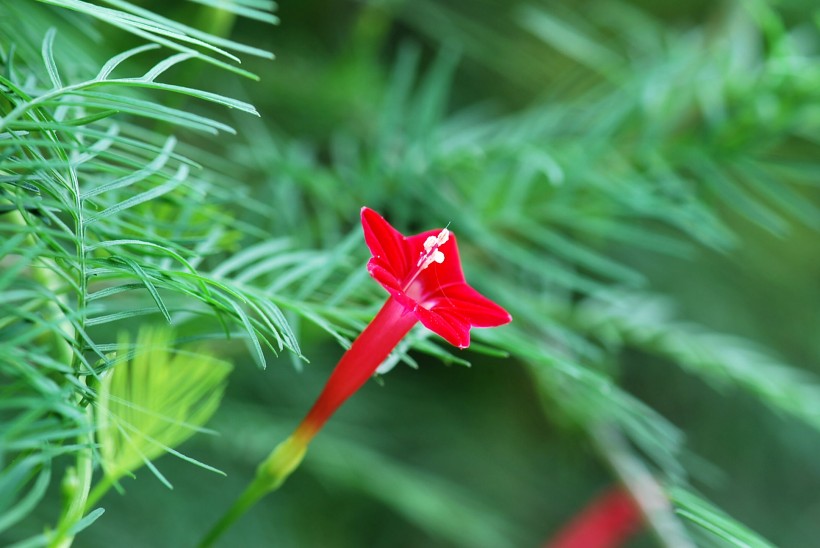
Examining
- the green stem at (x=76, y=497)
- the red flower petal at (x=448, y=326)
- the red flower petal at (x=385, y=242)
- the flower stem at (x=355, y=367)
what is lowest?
the green stem at (x=76, y=497)

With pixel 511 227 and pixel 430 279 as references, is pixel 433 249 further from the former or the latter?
pixel 511 227

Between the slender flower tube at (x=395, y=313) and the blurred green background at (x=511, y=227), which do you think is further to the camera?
the blurred green background at (x=511, y=227)

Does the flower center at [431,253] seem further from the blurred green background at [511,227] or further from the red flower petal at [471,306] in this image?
the blurred green background at [511,227]

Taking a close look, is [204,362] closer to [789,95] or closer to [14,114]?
[14,114]

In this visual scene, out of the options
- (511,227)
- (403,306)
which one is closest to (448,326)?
(403,306)

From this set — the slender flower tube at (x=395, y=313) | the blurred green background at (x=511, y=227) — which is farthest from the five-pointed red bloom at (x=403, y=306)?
the blurred green background at (x=511, y=227)

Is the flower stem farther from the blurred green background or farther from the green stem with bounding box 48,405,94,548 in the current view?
the blurred green background

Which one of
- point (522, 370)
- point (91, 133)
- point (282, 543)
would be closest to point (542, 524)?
point (522, 370)

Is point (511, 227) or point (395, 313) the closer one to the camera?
point (395, 313)

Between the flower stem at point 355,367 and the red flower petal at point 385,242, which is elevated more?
the red flower petal at point 385,242
